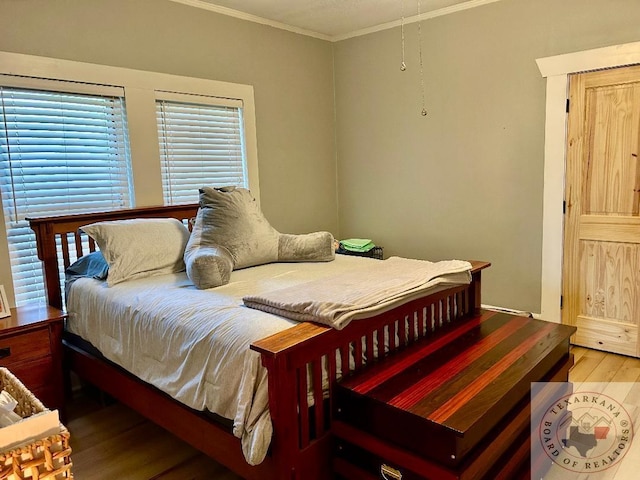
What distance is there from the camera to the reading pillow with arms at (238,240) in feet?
8.66

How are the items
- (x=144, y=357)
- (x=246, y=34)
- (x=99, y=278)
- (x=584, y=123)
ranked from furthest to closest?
(x=246, y=34)
(x=584, y=123)
(x=99, y=278)
(x=144, y=357)

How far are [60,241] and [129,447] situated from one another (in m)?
1.31

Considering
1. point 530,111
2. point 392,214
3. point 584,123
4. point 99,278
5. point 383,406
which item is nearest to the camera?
point 383,406

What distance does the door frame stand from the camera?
3119 millimetres

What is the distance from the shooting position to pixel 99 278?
102 inches

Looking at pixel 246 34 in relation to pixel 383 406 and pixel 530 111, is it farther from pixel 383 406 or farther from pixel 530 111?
pixel 383 406

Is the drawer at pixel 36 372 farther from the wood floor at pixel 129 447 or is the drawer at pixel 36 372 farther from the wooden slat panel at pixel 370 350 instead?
the wooden slat panel at pixel 370 350

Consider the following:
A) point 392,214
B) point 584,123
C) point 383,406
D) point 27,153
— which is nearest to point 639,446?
point 383,406

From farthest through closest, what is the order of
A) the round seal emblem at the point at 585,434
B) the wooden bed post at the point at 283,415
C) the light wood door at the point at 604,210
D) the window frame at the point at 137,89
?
the light wood door at the point at 604,210, the window frame at the point at 137,89, the round seal emblem at the point at 585,434, the wooden bed post at the point at 283,415

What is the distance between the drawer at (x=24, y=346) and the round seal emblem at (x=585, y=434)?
236 cm

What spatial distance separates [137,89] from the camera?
10.3ft

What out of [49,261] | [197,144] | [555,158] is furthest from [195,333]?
[555,158]

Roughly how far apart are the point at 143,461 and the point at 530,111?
3.23 metres

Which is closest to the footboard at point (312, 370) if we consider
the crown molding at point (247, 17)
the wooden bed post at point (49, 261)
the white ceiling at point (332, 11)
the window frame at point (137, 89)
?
the wooden bed post at point (49, 261)
